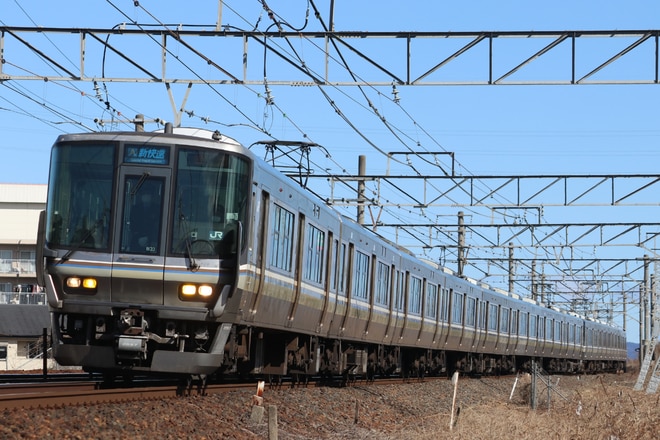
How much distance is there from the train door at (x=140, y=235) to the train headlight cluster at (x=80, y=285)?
24cm

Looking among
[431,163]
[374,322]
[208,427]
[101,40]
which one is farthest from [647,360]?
[208,427]

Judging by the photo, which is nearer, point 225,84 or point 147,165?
point 147,165

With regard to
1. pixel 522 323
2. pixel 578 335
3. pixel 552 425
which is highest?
pixel 522 323

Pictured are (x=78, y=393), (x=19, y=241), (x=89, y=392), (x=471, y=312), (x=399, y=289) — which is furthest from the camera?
(x=19, y=241)

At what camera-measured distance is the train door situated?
1203cm

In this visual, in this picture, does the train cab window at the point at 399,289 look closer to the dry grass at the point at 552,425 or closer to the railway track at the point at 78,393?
the dry grass at the point at 552,425

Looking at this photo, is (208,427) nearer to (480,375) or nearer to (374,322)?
(374,322)

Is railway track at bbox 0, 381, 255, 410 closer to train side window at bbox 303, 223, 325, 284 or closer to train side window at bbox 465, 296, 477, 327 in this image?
train side window at bbox 303, 223, 325, 284

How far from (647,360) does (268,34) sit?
2180 cm

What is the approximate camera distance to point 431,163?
2867cm

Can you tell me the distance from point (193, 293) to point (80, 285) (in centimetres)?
125

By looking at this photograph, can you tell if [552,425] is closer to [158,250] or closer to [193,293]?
[193,293]

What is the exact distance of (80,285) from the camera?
12109 mm

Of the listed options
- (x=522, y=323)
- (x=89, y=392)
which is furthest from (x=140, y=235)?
(x=522, y=323)
